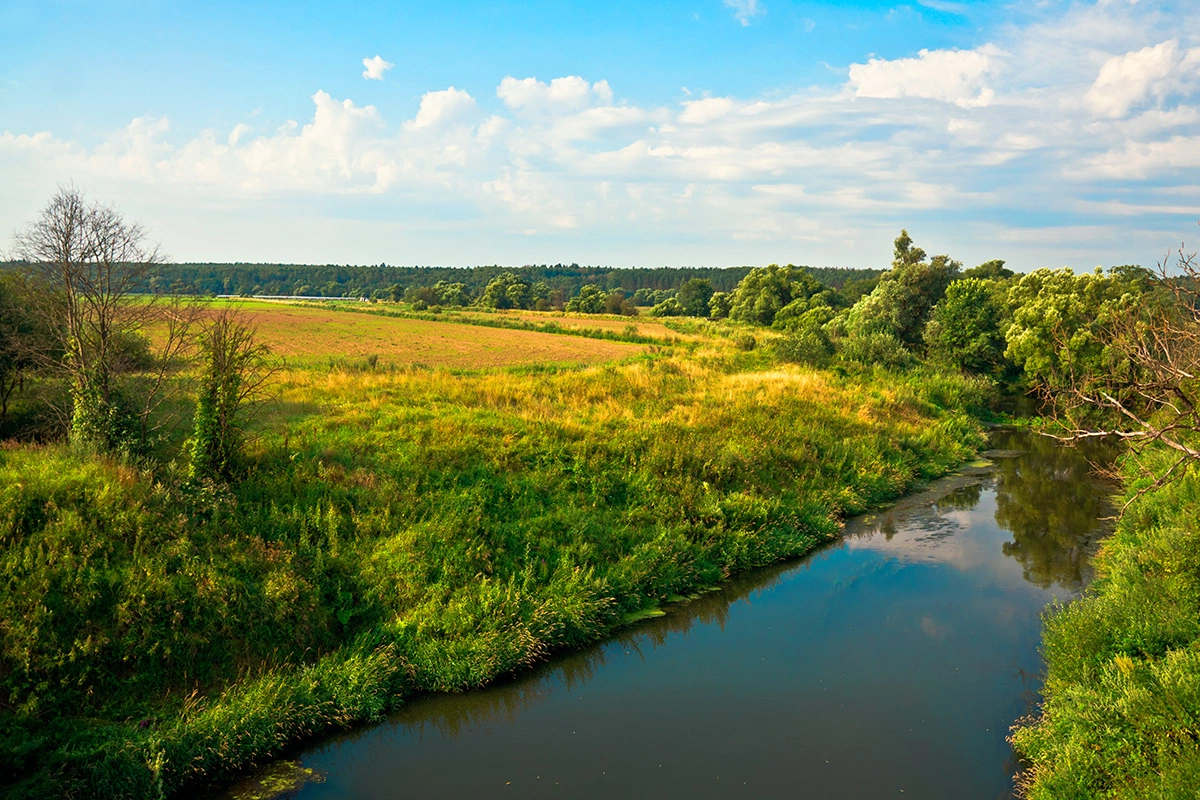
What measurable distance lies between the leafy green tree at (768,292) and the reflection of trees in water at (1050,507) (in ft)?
124

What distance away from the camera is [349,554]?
1246 centimetres

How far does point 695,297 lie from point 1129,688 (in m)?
85.5

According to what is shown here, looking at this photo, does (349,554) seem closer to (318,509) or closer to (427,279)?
(318,509)

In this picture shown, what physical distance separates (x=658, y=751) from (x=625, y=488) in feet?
24.8

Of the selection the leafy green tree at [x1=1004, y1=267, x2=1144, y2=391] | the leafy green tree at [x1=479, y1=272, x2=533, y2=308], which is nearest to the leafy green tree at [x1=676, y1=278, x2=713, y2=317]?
the leafy green tree at [x1=479, y1=272, x2=533, y2=308]

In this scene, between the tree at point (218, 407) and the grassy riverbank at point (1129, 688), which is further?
the tree at point (218, 407)

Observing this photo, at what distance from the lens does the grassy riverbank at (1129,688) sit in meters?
7.02

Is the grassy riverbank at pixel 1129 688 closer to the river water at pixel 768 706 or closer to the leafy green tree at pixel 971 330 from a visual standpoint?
the river water at pixel 768 706

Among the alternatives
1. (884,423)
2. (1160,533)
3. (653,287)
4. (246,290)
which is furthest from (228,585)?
(653,287)

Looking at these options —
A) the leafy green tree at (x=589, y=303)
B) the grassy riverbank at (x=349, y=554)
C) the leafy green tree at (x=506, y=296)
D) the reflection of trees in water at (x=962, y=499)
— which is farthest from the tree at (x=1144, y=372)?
the leafy green tree at (x=506, y=296)

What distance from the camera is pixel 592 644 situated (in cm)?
1216

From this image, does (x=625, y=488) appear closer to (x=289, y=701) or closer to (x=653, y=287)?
(x=289, y=701)

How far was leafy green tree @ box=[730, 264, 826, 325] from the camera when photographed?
216 feet

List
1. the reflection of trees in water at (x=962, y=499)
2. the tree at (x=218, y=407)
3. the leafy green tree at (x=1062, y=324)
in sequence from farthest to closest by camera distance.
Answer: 1. the leafy green tree at (x=1062, y=324)
2. the reflection of trees in water at (x=962, y=499)
3. the tree at (x=218, y=407)
